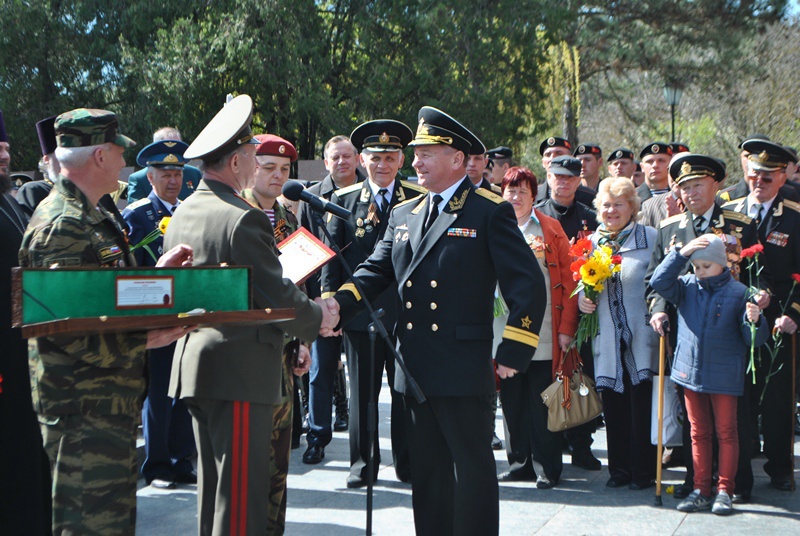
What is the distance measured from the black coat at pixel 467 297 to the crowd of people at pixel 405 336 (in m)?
0.01

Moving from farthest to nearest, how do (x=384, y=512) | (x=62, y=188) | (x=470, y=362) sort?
(x=384, y=512) → (x=470, y=362) → (x=62, y=188)

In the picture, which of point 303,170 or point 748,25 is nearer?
point 303,170

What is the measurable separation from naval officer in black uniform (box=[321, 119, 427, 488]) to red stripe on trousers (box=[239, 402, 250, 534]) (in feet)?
7.85

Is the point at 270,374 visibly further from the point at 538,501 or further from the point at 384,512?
the point at 538,501

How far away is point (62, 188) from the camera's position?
3848mm

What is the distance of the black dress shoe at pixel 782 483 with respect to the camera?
245 inches

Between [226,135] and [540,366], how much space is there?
11.2 feet

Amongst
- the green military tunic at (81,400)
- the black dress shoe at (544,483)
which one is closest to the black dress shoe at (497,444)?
the black dress shoe at (544,483)

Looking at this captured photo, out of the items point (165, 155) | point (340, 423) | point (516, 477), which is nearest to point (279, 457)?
point (516, 477)

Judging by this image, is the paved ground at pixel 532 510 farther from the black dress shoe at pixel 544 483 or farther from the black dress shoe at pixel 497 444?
the black dress shoe at pixel 497 444

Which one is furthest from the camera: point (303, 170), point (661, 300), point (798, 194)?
point (303, 170)

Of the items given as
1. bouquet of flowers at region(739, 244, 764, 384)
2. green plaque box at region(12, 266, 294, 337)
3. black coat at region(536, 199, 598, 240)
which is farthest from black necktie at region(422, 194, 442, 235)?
black coat at region(536, 199, 598, 240)

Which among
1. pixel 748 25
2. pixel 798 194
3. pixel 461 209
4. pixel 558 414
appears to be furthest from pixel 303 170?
pixel 748 25

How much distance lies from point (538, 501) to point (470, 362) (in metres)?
1.98
